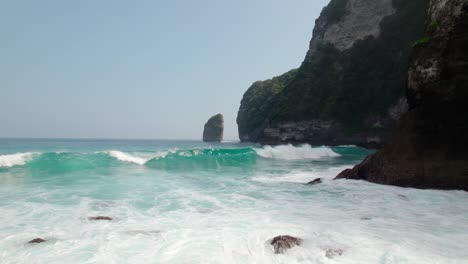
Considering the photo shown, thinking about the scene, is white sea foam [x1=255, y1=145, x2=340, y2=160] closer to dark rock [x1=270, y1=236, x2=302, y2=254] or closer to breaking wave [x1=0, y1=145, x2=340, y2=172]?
breaking wave [x1=0, y1=145, x2=340, y2=172]

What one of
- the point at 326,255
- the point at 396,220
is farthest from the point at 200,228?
the point at 396,220

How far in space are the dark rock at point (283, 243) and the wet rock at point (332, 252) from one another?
449mm

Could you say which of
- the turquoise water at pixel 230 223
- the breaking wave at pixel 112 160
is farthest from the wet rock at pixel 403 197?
the breaking wave at pixel 112 160

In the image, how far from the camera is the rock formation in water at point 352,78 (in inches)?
1750

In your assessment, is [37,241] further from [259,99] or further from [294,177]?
[259,99]

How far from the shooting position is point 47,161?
63.9 feet

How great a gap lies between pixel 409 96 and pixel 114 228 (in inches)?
412

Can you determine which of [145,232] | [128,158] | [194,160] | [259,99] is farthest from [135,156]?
[259,99]

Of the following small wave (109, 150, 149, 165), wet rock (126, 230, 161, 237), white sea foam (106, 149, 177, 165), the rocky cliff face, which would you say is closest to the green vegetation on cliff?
white sea foam (106, 149, 177, 165)

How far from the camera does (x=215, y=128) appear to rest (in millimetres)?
119125

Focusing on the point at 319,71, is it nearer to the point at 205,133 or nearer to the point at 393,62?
the point at 393,62

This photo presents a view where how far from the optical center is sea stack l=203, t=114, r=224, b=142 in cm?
11869

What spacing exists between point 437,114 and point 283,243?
8.17 meters

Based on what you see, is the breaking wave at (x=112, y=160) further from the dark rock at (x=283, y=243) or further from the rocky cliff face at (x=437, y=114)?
the dark rock at (x=283, y=243)
